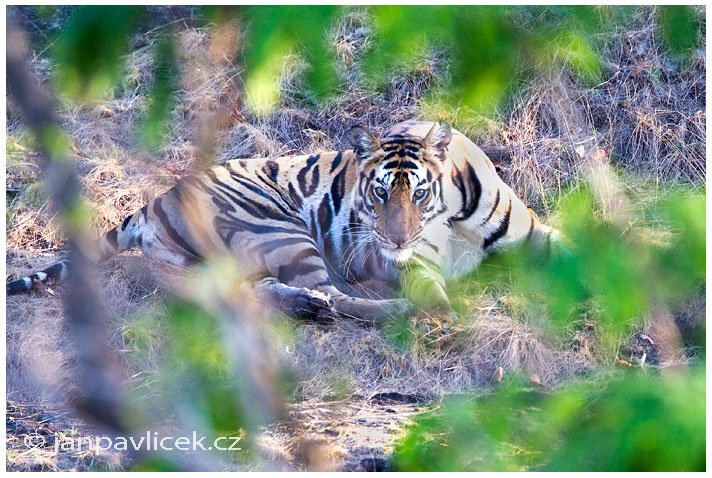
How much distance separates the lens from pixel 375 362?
427 centimetres

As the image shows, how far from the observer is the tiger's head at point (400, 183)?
441 centimetres

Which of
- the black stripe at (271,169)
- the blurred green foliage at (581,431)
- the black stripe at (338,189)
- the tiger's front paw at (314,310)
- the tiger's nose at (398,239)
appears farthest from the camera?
the black stripe at (271,169)

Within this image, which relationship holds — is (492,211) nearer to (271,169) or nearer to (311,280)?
(311,280)

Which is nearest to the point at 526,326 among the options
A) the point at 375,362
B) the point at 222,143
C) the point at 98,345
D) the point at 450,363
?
the point at 450,363

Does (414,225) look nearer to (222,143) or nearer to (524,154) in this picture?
(524,154)

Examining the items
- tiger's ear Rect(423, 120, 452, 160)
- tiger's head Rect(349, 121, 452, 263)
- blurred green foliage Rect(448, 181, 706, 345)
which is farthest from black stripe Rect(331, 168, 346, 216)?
blurred green foliage Rect(448, 181, 706, 345)

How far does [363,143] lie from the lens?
4.61m

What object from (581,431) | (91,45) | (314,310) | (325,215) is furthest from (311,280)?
(581,431)

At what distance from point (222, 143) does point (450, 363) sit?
9.52 ft

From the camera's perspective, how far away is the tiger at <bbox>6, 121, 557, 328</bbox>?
178 inches

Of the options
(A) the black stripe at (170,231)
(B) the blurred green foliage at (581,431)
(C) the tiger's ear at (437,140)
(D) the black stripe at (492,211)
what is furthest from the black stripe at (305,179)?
(B) the blurred green foliage at (581,431)

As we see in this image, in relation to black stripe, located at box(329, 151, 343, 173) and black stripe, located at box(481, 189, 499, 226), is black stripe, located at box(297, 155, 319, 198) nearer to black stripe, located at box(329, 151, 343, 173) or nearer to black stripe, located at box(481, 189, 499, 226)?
black stripe, located at box(329, 151, 343, 173)

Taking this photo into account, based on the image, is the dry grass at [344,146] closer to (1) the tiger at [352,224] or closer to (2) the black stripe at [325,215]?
(1) the tiger at [352,224]

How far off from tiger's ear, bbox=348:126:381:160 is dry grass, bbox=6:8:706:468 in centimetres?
34
